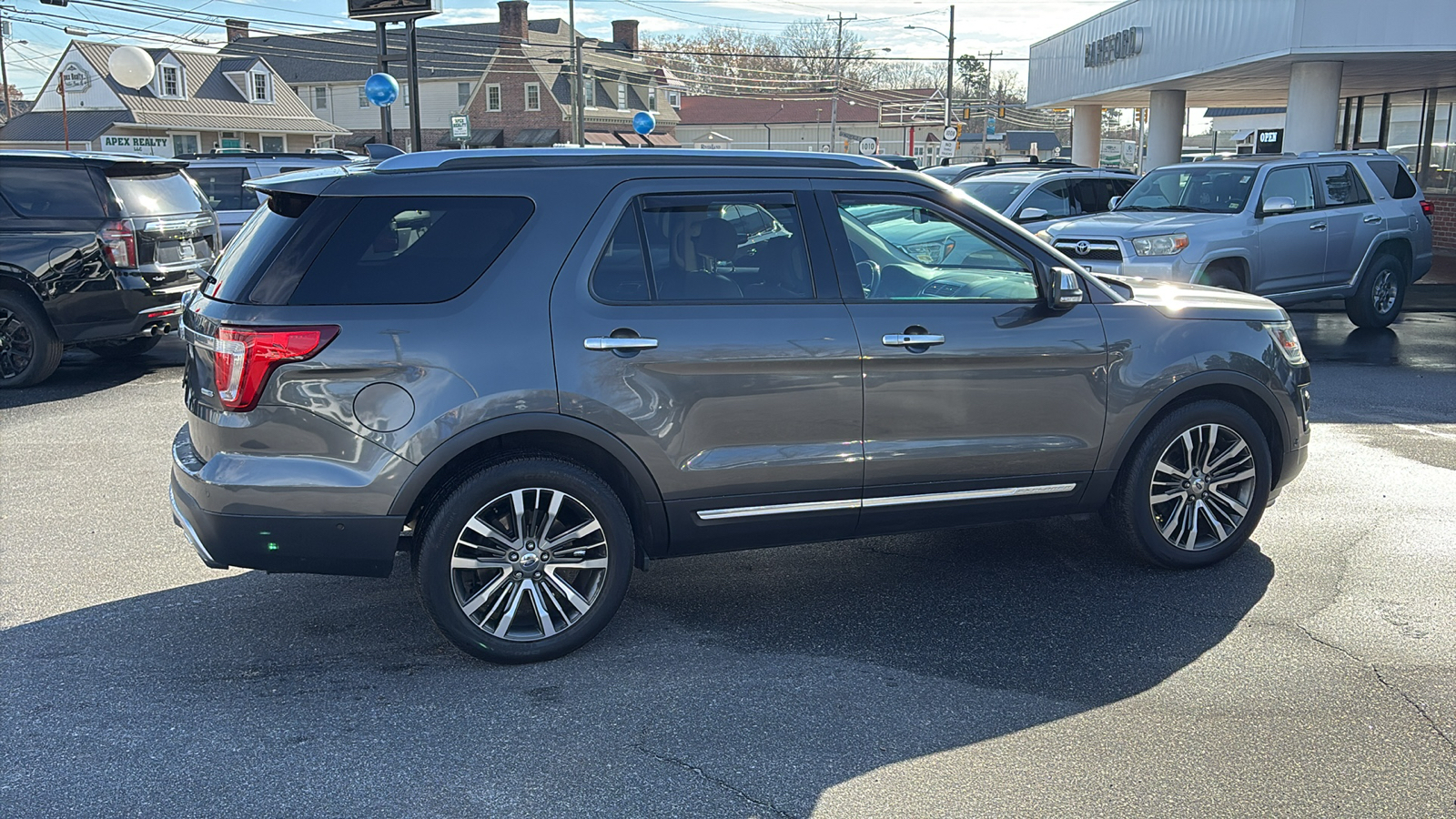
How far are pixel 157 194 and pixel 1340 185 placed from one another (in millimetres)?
11804

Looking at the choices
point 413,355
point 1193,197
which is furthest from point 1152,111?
point 413,355

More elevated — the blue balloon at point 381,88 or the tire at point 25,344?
the blue balloon at point 381,88

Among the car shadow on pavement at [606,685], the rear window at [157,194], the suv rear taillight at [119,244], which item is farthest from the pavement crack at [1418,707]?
the rear window at [157,194]

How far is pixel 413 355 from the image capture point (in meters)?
4.10

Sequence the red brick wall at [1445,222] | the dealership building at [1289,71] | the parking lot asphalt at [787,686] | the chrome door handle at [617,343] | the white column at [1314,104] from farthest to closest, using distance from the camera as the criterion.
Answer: the red brick wall at [1445,222] → the white column at [1314,104] → the dealership building at [1289,71] → the chrome door handle at [617,343] → the parking lot asphalt at [787,686]

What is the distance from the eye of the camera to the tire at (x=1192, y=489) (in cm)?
518

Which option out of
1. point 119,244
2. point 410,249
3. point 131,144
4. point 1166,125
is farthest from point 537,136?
point 410,249

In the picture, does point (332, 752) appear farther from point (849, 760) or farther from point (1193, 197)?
point (1193, 197)

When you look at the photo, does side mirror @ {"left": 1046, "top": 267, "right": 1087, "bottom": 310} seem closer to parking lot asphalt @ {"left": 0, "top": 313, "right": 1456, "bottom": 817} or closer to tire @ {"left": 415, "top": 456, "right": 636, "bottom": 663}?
parking lot asphalt @ {"left": 0, "top": 313, "right": 1456, "bottom": 817}

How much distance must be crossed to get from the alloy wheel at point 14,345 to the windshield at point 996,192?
10.4 m

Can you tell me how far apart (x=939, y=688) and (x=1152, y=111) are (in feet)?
85.6

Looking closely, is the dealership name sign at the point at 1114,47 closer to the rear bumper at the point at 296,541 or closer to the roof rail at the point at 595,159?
the roof rail at the point at 595,159

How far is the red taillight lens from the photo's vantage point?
404 cm

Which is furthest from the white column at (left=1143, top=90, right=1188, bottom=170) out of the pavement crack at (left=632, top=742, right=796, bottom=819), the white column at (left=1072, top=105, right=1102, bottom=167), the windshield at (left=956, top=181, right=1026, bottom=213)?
the pavement crack at (left=632, top=742, right=796, bottom=819)
